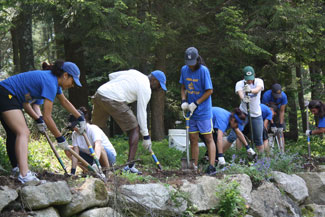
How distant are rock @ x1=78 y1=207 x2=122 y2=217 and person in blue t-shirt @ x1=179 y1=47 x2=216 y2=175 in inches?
78.4

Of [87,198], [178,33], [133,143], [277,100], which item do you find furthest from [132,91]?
[178,33]

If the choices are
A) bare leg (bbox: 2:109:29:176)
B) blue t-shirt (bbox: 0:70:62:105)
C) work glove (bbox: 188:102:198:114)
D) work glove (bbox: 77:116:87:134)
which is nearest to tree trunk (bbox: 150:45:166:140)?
work glove (bbox: 188:102:198:114)

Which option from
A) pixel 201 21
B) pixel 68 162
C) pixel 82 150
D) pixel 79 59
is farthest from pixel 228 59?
pixel 82 150

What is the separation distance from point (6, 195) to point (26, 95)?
4.05 ft

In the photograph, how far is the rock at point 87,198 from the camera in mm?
4016

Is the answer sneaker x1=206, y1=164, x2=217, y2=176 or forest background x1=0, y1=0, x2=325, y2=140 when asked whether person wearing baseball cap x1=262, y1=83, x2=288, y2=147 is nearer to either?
forest background x1=0, y1=0, x2=325, y2=140

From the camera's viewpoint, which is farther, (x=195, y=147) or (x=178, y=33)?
(x=178, y=33)

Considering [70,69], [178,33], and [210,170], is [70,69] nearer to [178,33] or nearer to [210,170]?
[210,170]

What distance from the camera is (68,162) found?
746 centimetres

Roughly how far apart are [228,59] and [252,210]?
22.8 feet

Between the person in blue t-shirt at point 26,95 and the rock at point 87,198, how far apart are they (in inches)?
17.2

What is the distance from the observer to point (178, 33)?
34.0 ft

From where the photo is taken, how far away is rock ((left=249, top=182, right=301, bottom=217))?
562 cm

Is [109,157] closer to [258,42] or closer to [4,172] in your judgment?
[4,172]
